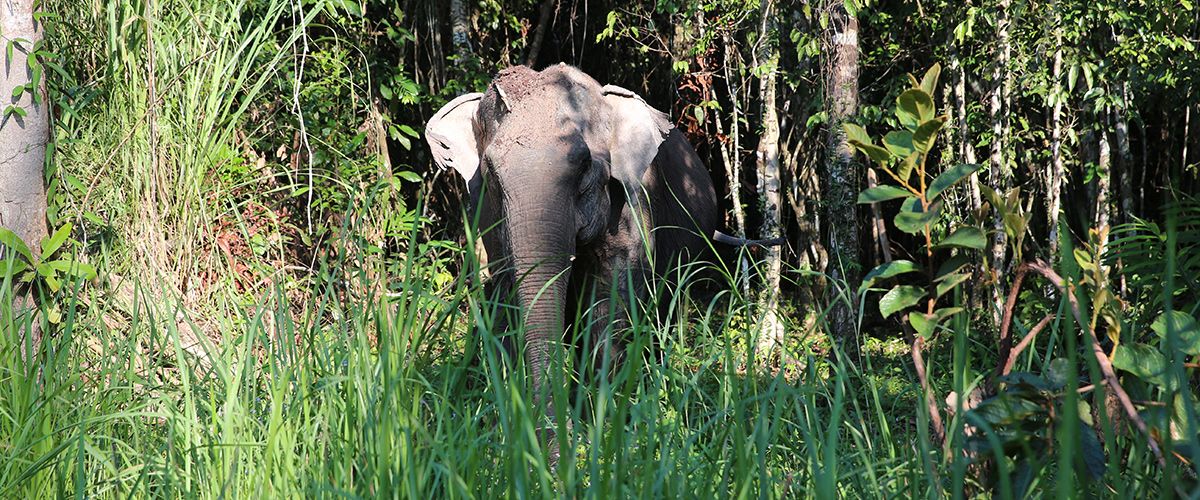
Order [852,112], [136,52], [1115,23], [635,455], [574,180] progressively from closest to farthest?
[635,455]
[574,180]
[136,52]
[1115,23]
[852,112]

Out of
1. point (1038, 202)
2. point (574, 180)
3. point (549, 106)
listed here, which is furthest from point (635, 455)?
point (1038, 202)

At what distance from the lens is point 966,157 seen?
195 inches

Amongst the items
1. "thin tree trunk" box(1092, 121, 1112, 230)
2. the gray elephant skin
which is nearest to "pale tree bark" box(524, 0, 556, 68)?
the gray elephant skin

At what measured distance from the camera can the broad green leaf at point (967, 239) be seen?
5.26 ft

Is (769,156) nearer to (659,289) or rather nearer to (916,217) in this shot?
(659,289)

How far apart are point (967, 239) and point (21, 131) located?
3.06 m

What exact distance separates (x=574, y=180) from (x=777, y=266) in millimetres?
1818

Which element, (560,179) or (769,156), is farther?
(769,156)

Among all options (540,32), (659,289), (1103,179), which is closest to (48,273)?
(659,289)

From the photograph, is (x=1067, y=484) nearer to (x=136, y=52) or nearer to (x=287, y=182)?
(x=136, y=52)

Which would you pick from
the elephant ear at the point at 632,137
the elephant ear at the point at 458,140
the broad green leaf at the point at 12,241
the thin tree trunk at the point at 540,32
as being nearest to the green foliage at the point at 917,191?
the elephant ear at the point at 632,137

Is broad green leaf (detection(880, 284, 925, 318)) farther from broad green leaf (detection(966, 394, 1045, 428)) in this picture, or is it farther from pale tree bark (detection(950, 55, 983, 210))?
pale tree bark (detection(950, 55, 983, 210))

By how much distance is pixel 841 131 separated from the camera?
4789mm

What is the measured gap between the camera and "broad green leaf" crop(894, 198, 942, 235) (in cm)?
164
